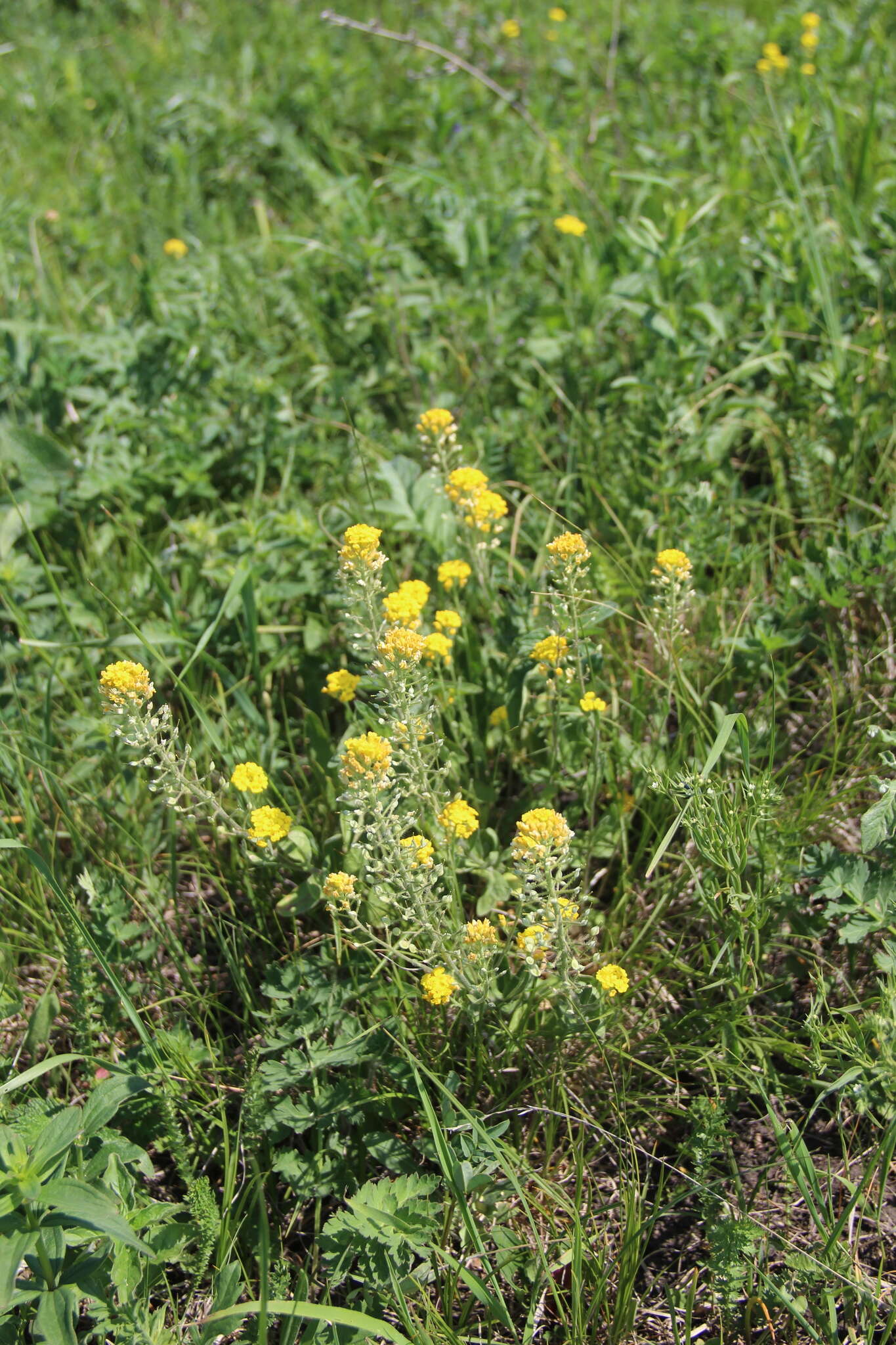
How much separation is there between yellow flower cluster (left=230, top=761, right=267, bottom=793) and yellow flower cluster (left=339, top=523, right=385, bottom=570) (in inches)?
18.4

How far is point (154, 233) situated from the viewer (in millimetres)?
4191

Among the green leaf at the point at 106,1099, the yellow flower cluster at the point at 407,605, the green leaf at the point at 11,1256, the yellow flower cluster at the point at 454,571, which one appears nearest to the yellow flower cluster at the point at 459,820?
the yellow flower cluster at the point at 407,605

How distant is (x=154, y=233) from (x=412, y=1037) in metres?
3.53

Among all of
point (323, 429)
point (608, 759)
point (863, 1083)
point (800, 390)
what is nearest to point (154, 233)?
point (323, 429)

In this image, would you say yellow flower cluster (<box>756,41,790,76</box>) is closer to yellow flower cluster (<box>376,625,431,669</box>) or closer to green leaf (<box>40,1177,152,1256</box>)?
yellow flower cluster (<box>376,625,431,669</box>)

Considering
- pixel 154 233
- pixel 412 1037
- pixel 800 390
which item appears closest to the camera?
pixel 412 1037

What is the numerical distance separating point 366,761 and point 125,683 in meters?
0.48

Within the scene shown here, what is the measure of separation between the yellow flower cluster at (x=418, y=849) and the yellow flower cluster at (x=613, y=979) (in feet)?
1.31

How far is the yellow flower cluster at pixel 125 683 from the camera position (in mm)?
1876

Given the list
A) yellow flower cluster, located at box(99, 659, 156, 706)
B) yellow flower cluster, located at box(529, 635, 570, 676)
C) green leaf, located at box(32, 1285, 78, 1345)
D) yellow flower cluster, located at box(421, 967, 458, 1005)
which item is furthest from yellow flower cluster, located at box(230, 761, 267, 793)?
green leaf, located at box(32, 1285, 78, 1345)

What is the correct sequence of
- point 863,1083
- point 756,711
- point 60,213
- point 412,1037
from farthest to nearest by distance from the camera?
point 60,213, point 756,711, point 412,1037, point 863,1083

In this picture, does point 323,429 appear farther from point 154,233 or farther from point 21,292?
point 21,292

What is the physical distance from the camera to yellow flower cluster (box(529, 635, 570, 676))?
219cm

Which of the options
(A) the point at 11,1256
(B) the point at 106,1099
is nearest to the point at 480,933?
(B) the point at 106,1099
